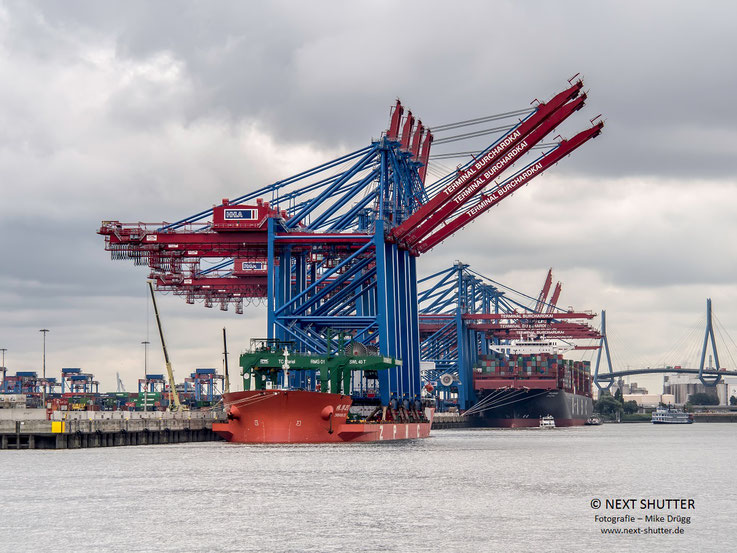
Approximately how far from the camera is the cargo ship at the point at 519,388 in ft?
519

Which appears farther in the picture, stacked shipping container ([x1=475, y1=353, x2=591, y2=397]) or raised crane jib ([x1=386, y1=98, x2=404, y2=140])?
stacked shipping container ([x1=475, y1=353, x2=591, y2=397])

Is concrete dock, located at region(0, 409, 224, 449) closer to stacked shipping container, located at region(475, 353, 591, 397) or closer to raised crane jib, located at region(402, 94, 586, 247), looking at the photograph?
raised crane jib, located at region(402, 94, 586, 247)

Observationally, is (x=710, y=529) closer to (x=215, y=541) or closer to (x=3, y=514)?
(x=215, y=541)

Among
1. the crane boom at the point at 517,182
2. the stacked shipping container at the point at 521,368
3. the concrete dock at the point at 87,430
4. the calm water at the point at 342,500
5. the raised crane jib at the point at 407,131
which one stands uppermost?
the raised crane jib at the point at 407,131

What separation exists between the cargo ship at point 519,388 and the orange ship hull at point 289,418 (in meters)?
82.5

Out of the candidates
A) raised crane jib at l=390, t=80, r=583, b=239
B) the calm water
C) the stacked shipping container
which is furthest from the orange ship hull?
the stacked shipping container

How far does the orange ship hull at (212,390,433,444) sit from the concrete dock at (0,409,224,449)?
8.02 m

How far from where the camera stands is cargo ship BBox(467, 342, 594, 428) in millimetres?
158250

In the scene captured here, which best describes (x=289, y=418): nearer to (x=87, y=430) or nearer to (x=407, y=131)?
(x=87, y=430)

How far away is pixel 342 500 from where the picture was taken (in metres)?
40.4

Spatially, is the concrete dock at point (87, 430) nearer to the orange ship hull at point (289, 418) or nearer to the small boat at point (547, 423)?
the orange ship hull at point (289, 418)

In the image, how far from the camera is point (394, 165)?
3396 inches

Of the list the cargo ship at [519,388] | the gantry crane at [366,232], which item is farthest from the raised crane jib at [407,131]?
the cargo ship at [519,388]

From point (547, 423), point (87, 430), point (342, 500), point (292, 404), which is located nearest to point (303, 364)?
point (292, 404)
